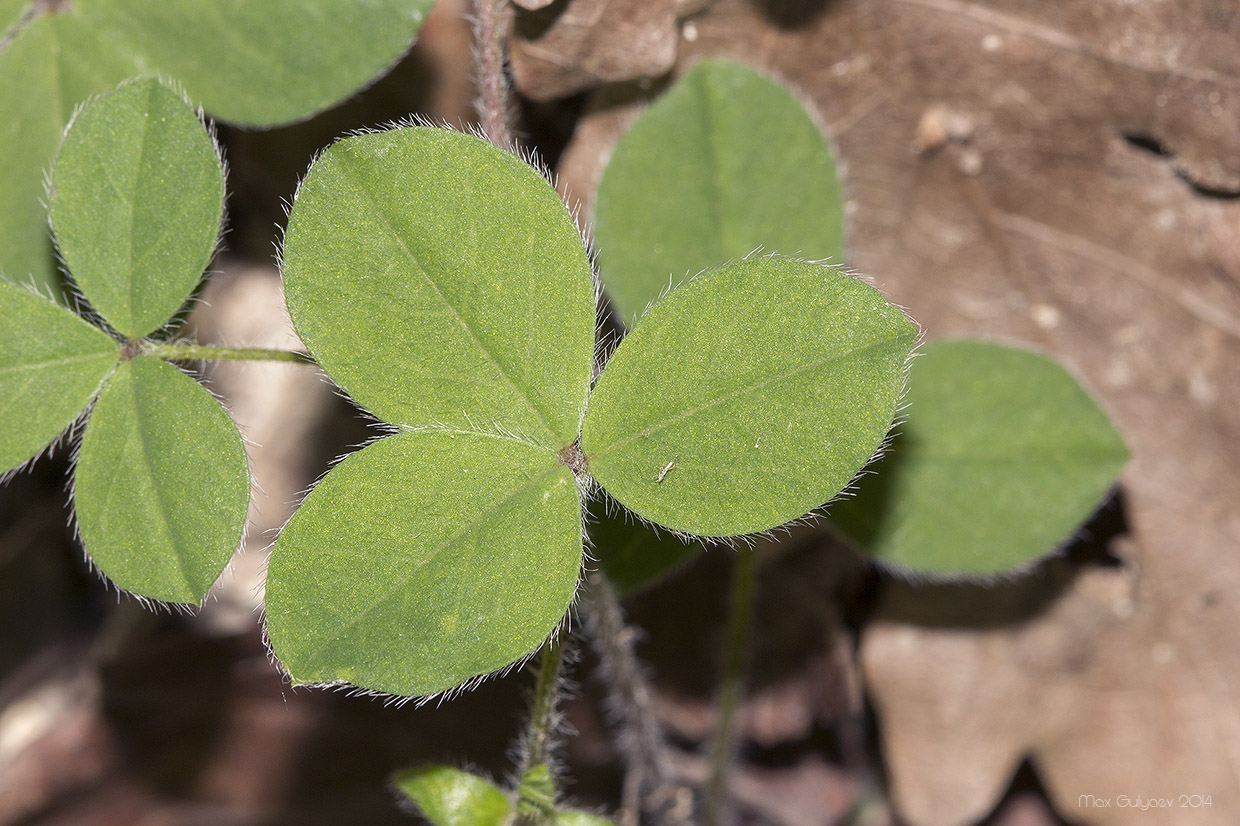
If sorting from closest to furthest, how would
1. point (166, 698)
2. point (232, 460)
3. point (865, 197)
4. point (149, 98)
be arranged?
1. point (232, 460)
2. point (149, 98)
3. point (865, 197)
4. point (166, 698)

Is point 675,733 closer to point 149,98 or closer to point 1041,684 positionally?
point 1041,684

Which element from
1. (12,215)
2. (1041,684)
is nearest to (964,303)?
(1041,684)

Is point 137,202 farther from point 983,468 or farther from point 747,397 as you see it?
point 983,468

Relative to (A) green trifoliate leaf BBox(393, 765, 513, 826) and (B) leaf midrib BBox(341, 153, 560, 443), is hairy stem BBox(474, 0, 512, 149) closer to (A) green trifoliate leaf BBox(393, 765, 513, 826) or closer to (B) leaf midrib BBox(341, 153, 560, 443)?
(B) leaf midrib BBox(341, 153, 560, 443)

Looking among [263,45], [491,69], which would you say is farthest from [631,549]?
[263,45]

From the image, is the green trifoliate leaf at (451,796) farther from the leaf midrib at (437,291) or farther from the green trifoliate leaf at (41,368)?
the green trifoliate leaf at (41,368)
